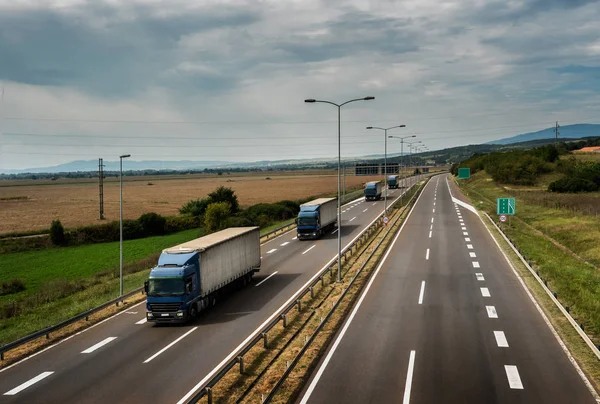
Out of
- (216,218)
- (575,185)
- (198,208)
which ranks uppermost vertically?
(575,185)

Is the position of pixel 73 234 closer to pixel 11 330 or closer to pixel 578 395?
pixel 11 330

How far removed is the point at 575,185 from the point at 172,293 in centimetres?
9041

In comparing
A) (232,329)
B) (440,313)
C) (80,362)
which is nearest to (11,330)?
(80,362)

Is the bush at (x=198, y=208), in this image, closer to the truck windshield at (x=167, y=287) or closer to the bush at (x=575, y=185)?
the truck windshield at (x=167, y=287)

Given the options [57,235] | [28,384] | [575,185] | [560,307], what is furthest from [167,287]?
[575,185]

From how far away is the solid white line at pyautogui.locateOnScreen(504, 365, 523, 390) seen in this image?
1566 cm

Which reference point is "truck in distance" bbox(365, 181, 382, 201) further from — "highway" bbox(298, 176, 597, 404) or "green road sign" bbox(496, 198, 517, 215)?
"highway" bbox(298, 176, 597, 404)

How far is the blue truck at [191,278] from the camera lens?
23.9 metres

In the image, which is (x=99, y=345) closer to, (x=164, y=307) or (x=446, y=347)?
(x=164, y=307)

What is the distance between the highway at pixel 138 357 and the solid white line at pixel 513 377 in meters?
10.1

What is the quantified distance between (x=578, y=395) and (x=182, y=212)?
76.5 metres

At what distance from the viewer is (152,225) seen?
7369 cm

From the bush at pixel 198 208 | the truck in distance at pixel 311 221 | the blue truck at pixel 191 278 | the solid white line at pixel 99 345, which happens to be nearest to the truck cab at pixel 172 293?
the blue truck at pixel 191 278

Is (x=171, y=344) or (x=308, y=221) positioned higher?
(x=308, y=221)
